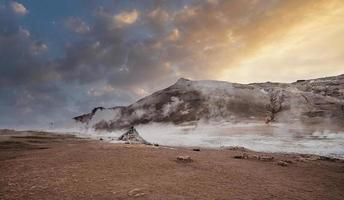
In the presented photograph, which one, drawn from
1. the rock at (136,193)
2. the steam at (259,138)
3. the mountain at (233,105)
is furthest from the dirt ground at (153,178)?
the mountain at (233,105)

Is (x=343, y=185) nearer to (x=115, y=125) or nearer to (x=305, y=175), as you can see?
(x=305, y=175)

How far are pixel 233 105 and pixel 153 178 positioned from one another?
33.5 meters

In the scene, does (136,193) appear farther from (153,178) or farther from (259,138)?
(259,138)

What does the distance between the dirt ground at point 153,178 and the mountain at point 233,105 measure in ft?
76.3

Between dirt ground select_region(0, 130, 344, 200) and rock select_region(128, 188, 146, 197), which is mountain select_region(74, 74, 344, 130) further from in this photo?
rock select_region(128, 188, 146, 197)

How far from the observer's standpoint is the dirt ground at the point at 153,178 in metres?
7.96

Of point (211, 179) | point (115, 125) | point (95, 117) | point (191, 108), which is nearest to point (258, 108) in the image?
point (191, 108)

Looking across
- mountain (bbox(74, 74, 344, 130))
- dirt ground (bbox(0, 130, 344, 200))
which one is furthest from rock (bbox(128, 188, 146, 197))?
mountain (bbox(74, 74, 344, 130))

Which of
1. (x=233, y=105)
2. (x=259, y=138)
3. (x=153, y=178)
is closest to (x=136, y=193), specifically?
(x=153, y=178)

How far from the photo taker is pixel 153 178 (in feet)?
30.8

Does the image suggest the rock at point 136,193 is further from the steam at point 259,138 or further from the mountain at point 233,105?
the mountain at point 233,105

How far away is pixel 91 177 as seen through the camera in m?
9.24

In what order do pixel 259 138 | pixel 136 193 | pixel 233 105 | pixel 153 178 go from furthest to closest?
1. pixel 233 105
2. pixel 259 138
3. pixel 153 178
4. pixel 136 193

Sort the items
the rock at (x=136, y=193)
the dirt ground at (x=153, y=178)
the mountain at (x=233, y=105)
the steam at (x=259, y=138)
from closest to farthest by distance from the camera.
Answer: the rock at (x=136, y=193) < the dirt ground at (x=153, y=178) < the steam at (x=259, y=138) < the mountain at (x=233, y=105)
